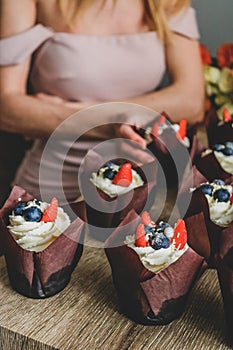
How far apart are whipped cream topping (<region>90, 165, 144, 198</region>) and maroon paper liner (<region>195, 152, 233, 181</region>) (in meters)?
0.16

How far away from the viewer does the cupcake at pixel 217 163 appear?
1.49 meters

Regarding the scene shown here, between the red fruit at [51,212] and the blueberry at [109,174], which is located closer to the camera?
the red fruit at [51,212]

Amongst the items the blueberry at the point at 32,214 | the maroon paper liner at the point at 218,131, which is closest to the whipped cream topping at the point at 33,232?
the blueberry at the point at 32,214

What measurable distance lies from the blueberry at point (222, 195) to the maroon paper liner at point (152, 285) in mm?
215

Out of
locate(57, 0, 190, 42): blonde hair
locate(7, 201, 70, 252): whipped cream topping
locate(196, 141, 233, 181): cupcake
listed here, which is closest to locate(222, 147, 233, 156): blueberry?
locate(196, 141, 233, 181): cupcake

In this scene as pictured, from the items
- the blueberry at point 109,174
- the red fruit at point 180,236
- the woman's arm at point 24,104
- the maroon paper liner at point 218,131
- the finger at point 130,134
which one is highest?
the red fruit at point 180,236

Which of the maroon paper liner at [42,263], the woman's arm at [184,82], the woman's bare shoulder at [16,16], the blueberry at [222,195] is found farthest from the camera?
the woman's arm at [184,82]

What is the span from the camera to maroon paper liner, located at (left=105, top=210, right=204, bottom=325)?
3.55 feet

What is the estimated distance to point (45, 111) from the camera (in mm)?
1975

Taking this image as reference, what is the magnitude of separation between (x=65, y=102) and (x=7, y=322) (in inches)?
40.8

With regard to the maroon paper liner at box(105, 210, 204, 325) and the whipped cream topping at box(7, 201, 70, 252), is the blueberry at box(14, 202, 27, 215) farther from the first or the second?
the maroon paper liner at box(105, 210, 204, 325)

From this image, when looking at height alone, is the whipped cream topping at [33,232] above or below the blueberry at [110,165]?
above

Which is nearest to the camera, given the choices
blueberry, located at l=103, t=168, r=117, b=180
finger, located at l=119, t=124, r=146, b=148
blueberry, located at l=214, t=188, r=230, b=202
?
blueberry, located at l=214, t=188, r=230, b=202

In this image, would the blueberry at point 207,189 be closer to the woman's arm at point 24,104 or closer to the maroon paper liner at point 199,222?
the maroon paper liner at point 199,222
